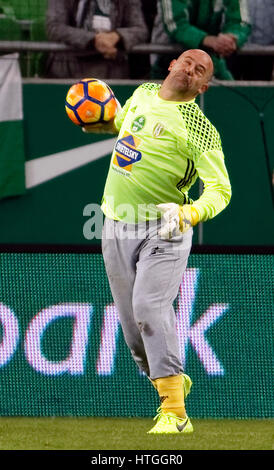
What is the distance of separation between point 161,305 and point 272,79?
3.91 m

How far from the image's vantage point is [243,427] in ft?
21.7

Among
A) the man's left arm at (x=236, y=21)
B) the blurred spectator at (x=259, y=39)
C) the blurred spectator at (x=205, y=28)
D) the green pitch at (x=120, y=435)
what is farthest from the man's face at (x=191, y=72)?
the blurred spectator at (x=259, y=39)

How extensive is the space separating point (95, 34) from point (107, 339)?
9.96ft

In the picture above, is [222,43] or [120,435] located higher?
[222,43]

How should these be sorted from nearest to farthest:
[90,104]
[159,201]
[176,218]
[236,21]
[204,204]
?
[176,218] → [204,204] → [159,201] → [90,104] → [236,21]

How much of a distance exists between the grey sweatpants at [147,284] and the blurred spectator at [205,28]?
10.8 ft

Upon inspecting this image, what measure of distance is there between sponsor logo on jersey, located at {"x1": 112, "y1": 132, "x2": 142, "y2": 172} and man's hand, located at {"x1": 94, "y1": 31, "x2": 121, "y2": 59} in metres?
3.08

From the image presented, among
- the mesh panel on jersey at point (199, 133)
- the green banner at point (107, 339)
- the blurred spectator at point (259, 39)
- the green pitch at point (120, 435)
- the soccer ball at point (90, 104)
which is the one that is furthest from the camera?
the blurred spectator at point (259, 39)

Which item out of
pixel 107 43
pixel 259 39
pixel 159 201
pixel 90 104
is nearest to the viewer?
pixel 159 201

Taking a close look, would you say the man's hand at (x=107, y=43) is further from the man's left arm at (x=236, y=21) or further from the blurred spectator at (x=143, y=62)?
the man's left arm at (x=236, y=21)

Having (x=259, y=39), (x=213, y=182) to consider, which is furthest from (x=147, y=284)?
(x=259, y=39)

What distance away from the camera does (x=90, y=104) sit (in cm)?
665

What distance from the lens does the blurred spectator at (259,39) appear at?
9492 mm

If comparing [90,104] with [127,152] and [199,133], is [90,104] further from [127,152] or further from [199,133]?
[199,133]
